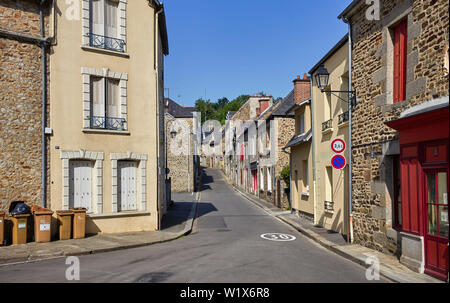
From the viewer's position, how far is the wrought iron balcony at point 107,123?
1335 centimetres

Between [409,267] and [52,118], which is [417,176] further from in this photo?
[52,118]

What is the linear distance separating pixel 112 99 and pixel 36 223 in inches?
190

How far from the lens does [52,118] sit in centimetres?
1259

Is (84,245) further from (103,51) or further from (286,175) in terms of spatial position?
(286,175)

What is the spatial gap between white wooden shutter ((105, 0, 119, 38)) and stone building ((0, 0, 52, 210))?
83.0 inches

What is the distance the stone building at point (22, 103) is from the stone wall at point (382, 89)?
944cm

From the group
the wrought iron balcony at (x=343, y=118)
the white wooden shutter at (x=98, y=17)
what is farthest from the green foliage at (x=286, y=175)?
the white wooden shutter at (x=98, y=17)

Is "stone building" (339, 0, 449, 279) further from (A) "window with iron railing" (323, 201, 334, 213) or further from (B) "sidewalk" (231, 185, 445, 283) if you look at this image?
(A) "window with iron railing" (323, 201, 334, 213)

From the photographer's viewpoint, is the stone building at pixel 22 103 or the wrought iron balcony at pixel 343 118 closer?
the stone building at pixel 22 103

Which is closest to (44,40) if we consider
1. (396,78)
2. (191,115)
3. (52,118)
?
(52,118)

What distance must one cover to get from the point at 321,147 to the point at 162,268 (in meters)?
9.01

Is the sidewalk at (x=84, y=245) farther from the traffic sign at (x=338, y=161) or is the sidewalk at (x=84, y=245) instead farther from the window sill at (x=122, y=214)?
the traffic sign at (x=338, y=161)

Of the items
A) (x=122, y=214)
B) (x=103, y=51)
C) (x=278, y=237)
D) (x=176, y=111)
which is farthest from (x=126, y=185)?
(x=176, y=111)

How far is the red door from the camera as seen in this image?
689cm
